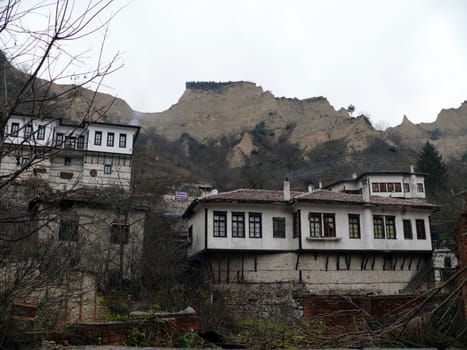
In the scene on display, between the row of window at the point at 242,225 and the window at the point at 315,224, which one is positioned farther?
the window at the point at 315,224

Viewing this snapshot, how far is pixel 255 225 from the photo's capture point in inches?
913

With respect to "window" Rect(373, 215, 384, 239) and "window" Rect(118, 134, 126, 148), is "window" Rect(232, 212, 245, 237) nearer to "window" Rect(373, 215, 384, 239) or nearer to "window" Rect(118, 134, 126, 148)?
"window" Rect(373, 215, 384, 239)

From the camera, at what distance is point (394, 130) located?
92.1 metres

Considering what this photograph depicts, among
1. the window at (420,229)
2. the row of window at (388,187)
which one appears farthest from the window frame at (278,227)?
the row of window at (388,187)

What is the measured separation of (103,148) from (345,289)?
22537mm

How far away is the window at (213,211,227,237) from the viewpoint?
22.5 meters

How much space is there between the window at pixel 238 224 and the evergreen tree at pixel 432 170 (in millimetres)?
32186

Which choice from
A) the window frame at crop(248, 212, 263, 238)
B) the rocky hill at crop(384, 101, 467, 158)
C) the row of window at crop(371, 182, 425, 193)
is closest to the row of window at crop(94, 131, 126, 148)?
the window frame at crop(248, 212, 263, 238)

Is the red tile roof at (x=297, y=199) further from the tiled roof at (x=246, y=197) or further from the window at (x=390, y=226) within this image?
the window at (x=390, y=226)

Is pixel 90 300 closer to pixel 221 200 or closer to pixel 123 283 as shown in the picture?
pixel 123 283

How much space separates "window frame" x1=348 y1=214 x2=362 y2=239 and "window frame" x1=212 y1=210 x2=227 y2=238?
6491mm

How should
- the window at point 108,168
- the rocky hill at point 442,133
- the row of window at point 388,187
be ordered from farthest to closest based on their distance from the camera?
the rocky hill at point 442,133, the row of window at point 388,187, the window at point 108,168

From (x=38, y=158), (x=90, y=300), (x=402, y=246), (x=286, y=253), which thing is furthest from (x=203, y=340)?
(x=402, y=246)

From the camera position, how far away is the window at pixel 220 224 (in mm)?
22500
